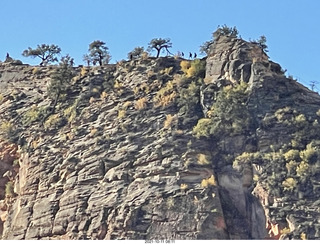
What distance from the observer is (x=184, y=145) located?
139ft

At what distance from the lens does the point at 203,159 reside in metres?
41.1

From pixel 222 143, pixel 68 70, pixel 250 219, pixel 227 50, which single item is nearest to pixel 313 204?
pixel 250 219

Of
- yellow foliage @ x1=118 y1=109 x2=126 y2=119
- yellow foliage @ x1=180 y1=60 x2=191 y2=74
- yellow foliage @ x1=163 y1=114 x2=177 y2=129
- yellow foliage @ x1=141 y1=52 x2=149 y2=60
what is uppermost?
yellow foliage @ x1=141 y1=52 x2=149 y2=60

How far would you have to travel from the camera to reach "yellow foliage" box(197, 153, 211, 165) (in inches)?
1612

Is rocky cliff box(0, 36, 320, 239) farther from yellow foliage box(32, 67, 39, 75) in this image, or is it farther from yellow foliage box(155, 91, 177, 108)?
yellow foliage box(32, 67, 39, 75)

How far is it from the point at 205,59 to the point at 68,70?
1064cm

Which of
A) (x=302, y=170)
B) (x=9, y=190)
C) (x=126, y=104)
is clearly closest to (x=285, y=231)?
(x=302, y=170)

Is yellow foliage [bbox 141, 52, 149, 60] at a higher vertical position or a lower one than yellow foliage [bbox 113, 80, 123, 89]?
higher

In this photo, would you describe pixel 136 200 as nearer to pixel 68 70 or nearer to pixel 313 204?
pixel 313 204

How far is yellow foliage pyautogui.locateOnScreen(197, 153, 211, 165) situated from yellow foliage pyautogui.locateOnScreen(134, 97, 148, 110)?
6.68 m

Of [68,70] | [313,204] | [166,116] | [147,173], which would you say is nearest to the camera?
[313,204]

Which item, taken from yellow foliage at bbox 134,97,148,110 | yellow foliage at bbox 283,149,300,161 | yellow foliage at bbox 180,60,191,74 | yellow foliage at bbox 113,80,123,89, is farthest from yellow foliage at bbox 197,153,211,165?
yellow foliage at bbox 113,80,123,89

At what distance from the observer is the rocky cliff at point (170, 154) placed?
38469mm

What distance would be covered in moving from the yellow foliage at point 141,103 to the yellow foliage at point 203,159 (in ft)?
21.9
